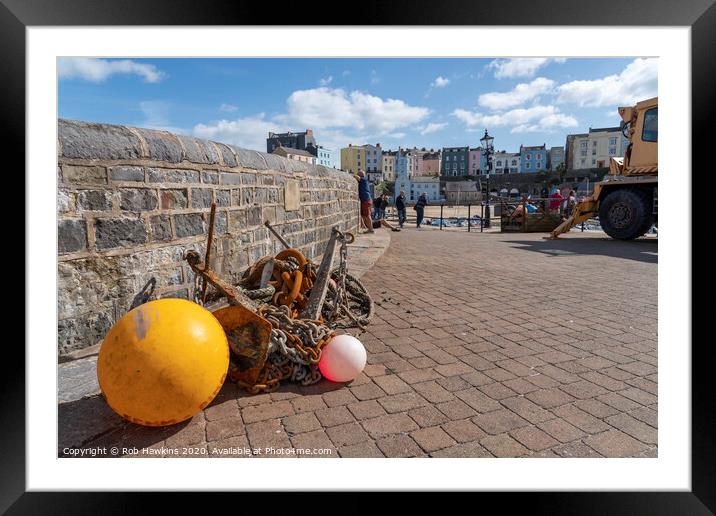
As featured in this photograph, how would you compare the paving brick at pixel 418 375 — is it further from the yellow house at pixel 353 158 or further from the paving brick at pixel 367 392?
the yellow house at pixel 353 158

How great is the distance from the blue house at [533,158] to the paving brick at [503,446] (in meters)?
106

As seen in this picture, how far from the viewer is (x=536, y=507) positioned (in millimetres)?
1853

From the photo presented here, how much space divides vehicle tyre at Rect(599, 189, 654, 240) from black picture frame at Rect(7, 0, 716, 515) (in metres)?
10.5

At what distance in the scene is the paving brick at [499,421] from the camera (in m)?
2.22

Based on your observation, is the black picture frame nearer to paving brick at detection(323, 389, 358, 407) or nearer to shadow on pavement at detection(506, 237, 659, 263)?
paving brick at detection(323, 389, 358, 407)

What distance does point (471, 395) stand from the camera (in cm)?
260

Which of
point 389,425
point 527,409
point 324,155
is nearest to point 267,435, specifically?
point 389,425

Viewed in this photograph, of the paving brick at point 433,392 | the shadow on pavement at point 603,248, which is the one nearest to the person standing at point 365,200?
the shadow on pavement at point 603,248

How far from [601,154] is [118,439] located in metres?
87.2

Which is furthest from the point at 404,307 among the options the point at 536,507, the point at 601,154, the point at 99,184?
the point at 601,154

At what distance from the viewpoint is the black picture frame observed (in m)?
1.87

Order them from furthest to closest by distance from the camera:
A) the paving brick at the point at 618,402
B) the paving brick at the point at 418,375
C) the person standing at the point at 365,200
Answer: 1. the person standing at the point at 365,200
2. the paving brick at the point at 418,375
3. the paving brick at the point at 618,402

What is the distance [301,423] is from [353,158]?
317 feet
